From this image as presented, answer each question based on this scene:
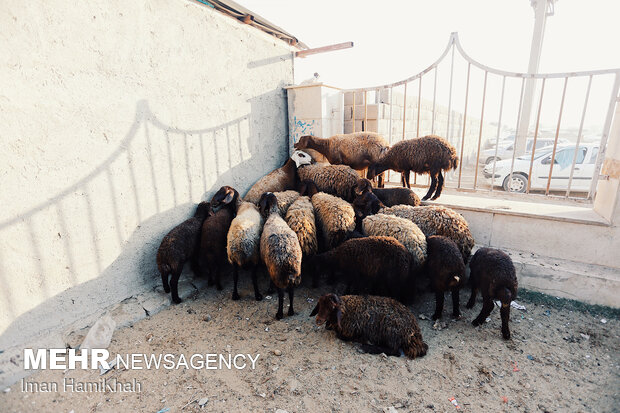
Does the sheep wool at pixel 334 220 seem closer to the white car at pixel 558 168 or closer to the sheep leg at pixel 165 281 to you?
the sheep leg at pixel 165 281

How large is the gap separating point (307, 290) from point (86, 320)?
8.61 feet

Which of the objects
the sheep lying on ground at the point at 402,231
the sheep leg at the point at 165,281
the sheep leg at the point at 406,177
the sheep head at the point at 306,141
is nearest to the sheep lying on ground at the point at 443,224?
the sheep lying on ground at the point at 402,231

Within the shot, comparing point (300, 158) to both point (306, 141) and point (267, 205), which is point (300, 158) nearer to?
point (306, 141)

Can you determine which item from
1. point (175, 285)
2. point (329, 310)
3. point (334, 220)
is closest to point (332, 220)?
point (334, 220)

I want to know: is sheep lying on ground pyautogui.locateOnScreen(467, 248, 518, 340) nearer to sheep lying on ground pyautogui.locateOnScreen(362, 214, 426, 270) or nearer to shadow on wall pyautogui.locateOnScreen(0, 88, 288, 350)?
sheep lying on ground pyautogui.locateOnScreen(362, 214, 426, 270)

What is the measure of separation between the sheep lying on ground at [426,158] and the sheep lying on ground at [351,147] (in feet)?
0.98

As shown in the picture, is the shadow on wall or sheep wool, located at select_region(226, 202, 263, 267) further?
sheep wool, located at select_region(226, 202, 263, 267)

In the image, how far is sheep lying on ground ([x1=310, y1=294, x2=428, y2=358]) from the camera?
3.01m

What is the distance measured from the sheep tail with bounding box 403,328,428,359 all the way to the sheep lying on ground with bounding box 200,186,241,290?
8.51ft

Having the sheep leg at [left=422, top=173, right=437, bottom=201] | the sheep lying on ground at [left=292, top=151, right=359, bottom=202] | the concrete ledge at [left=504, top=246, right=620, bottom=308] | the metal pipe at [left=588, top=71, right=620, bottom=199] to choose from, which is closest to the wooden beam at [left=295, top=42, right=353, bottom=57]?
the sheep lying on ground at [left=292, top=151, right=359, bottom=202]

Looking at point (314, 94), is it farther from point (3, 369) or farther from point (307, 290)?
point (3, 369)

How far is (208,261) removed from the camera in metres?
4.29

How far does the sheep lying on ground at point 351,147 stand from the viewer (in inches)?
222

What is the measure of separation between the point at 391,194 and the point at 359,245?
1.64 metres
